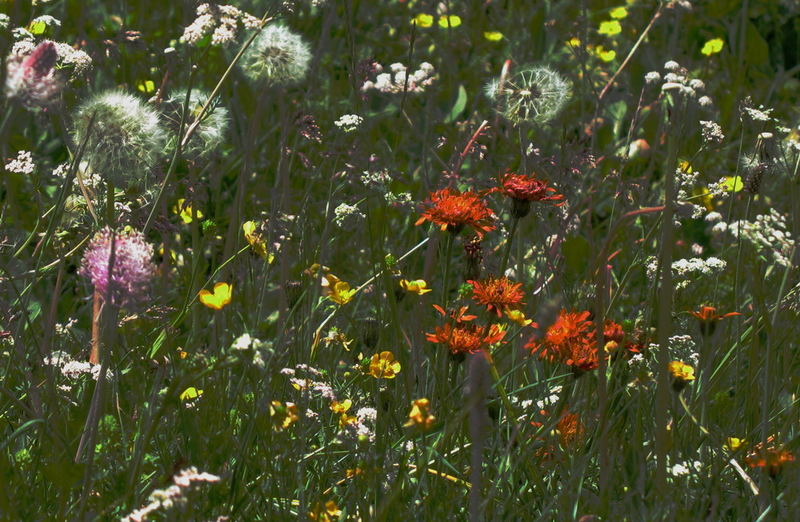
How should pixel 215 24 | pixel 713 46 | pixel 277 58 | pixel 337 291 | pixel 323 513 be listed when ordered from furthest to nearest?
1. pixel 713 46
2. pixel 277 58
3. pixel 337 291
4. pixel 215 24
5. pixel 323 513

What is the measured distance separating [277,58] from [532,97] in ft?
1.82

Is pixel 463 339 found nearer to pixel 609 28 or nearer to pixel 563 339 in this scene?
pixel 563 339

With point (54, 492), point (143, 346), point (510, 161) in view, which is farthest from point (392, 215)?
point (54, 492)

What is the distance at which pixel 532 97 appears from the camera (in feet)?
7.66

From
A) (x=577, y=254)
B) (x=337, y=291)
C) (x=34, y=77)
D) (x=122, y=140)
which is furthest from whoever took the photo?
(x=577, y=254)

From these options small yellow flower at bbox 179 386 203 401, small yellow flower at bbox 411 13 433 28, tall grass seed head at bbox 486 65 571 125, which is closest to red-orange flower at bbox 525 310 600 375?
small yellow flower at bbox 179 386 203 401

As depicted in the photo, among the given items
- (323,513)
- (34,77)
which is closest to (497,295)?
(323,513)

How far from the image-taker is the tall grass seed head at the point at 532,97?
2307 mm

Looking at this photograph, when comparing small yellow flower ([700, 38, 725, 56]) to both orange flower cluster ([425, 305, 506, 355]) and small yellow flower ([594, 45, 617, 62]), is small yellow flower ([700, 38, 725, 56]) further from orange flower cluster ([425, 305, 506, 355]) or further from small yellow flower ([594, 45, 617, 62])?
orange flower cluster ([425, 305, 506, 355])

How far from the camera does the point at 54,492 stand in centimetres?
162

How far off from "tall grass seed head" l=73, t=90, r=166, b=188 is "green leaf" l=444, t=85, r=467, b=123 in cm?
177

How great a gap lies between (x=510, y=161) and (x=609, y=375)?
4.54ft

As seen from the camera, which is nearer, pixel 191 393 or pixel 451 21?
pixel 191 393

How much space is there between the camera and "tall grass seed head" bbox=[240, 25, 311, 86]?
81.5 inches
